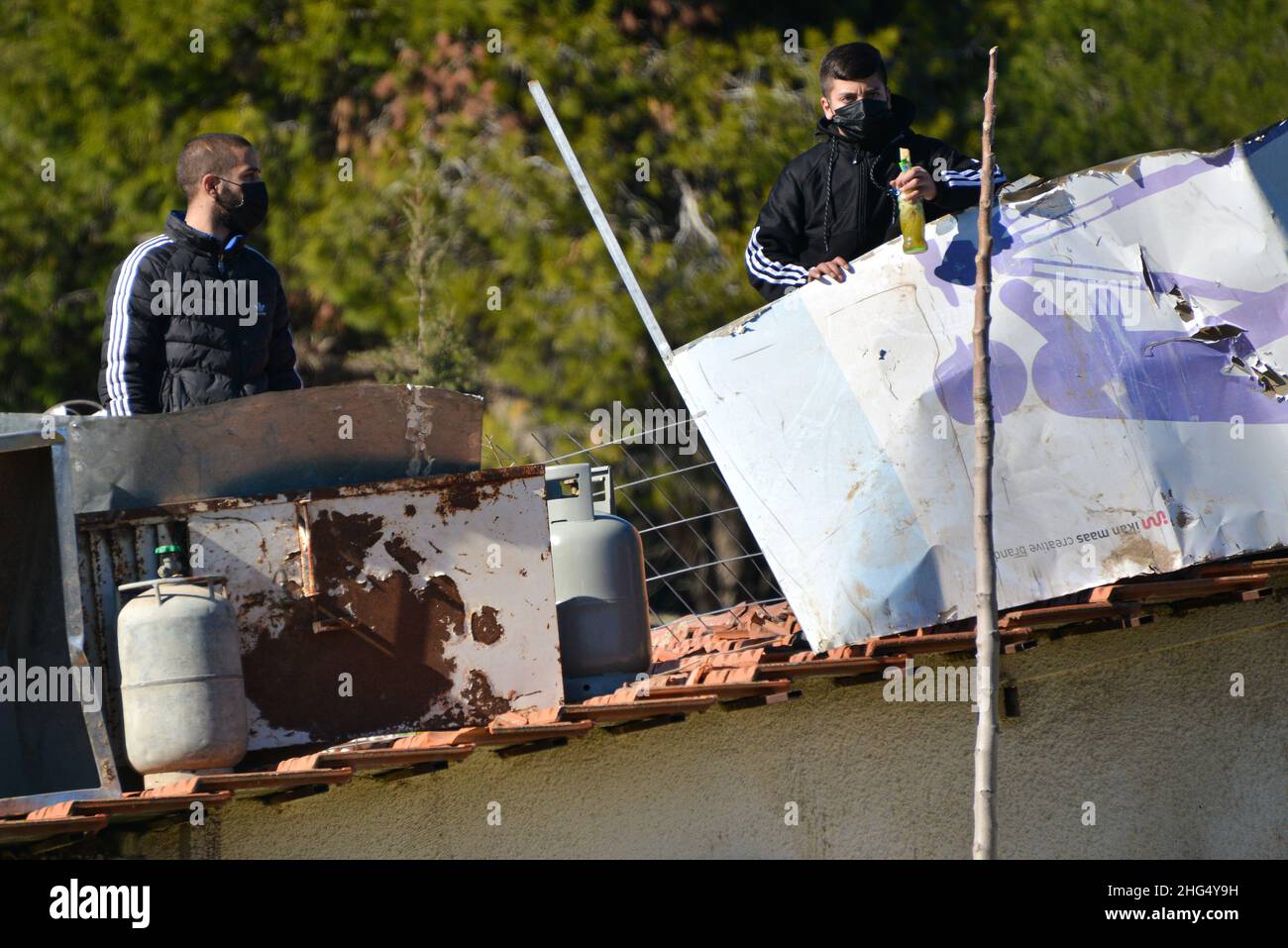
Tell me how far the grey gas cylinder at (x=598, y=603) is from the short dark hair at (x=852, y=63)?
1.75 meters

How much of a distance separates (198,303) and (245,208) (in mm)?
377

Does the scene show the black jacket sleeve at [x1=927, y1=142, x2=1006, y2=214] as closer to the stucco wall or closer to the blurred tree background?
the stucco wall

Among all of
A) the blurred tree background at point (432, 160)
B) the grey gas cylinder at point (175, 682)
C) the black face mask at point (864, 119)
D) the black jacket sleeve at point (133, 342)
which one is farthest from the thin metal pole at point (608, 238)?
the blurred tree background at point (432, 160)

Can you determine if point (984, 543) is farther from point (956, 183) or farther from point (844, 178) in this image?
point (844, 178)

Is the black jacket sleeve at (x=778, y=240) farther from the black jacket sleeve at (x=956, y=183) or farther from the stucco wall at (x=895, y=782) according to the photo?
the stucco wall at (x=895, y=782)

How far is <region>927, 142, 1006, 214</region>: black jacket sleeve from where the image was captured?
5602 millimetres

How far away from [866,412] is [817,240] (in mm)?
989

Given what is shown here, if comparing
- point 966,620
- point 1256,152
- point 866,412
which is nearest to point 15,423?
point 866,412

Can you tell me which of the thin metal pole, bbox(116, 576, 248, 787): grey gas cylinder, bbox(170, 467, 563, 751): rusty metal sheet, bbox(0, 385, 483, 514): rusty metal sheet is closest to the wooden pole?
the thin metal pole

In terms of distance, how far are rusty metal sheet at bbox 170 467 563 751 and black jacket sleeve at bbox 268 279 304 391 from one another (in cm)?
100

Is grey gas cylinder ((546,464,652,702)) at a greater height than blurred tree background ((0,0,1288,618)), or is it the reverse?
blurred tree background ((0,0,1288,618))

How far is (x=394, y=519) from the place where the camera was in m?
5.30

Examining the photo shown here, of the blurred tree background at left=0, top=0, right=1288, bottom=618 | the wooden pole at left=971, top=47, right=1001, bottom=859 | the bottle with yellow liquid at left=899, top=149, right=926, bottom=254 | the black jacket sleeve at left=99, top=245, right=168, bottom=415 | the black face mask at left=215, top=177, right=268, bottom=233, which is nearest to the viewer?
the wooden pole at left=971, top=47, right=1001, bottom=859
